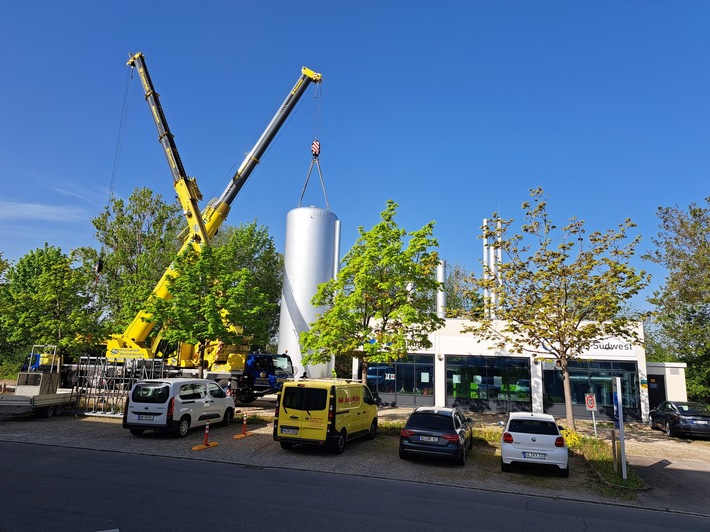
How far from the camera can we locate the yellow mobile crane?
2580cm

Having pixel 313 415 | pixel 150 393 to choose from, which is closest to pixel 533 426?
pixel 313 415

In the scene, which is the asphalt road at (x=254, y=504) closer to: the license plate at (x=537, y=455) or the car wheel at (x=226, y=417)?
the license plate at (x=537, y=455)

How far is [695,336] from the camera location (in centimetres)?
2642

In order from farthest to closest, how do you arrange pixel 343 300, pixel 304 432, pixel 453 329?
pixel 453 329, pixel 343 300, pixel 304 432

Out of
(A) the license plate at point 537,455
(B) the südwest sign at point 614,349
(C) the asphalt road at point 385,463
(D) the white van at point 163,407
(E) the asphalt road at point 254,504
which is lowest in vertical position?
(C) the asphalt road at point 385,463

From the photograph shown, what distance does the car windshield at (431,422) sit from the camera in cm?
1304

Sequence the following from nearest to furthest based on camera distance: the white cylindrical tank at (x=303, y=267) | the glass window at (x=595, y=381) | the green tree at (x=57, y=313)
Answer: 1. the green tree at (x=57, y=313)
2. the glass window at (x=595, y=381)
3. the white cylindrical tank at (x=303, y=267)

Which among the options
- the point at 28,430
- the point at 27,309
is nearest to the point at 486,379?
the point at 28,430

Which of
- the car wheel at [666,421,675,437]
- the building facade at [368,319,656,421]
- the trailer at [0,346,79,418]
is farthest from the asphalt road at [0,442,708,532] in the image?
the building facade at [368,319,656,421]

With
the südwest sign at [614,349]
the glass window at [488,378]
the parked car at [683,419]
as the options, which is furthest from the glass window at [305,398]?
the südwest sign at [614,349]

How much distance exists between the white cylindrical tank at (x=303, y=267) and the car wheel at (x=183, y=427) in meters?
17.3

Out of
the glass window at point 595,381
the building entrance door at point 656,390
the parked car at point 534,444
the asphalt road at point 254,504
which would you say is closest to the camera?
the asphalt road at point 254,504

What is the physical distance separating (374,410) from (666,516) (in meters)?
9.49

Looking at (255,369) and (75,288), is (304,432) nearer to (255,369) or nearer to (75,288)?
(255,369)
